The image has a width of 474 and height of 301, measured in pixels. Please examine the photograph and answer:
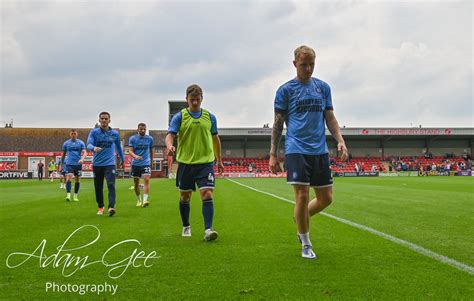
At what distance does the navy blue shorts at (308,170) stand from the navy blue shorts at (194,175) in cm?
148

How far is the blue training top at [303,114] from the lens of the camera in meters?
4.34

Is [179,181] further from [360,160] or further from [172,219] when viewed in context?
[360,160]

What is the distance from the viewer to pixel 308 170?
4.30 metres

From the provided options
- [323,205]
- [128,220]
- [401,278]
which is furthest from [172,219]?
[401,278]

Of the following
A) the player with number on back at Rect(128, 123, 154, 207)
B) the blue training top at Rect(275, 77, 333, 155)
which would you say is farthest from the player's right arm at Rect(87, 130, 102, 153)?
the blue training top at Rect(275, 77, 333, 155)

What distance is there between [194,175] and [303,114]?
6.24 feet

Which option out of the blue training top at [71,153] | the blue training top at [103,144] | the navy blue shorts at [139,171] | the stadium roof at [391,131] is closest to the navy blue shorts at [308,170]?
the blue training top at [103,144]

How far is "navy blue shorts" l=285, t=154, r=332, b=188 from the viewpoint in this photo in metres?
4.25

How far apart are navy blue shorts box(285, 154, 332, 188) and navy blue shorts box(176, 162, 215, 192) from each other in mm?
1479

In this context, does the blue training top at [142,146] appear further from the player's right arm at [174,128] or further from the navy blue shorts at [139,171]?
the player's right arm at [174,128]

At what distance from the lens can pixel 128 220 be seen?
289 inches

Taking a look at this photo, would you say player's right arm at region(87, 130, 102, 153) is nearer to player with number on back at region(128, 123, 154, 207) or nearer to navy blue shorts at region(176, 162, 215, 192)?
player with number on back at region(128, 123, 154, 207)
